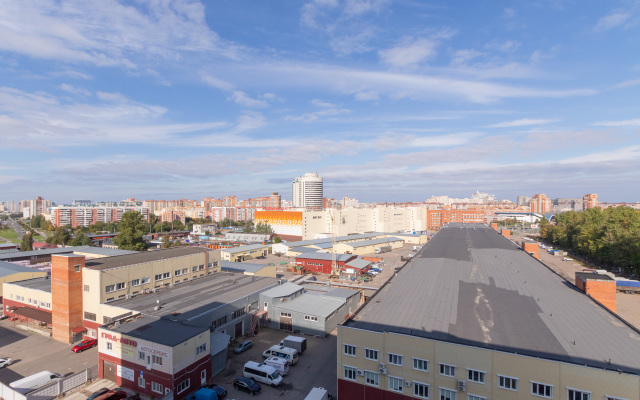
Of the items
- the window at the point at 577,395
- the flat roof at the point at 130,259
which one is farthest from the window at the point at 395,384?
the flat roof at the point at 130,259

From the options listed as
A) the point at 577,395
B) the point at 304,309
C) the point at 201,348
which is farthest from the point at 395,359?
the point at 304,309

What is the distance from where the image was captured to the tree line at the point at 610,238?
24.0m

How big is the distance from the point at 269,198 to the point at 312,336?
87.6 metres

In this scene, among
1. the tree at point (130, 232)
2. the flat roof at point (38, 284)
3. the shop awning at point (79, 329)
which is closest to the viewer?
the shop awning at point (79, 329)

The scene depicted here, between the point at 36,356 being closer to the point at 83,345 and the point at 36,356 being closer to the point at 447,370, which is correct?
the point at 83,345

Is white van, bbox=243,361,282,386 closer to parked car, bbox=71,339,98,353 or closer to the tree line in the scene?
parked car, bbox=71,339,98,353

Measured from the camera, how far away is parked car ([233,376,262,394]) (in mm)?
9122

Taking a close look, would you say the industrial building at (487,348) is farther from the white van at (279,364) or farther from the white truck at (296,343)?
the white truck at (296,343)

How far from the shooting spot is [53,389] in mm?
8828

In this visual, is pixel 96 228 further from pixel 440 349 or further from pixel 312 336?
pixel 440 349

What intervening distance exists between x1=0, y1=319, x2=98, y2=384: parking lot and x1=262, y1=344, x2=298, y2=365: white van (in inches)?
225

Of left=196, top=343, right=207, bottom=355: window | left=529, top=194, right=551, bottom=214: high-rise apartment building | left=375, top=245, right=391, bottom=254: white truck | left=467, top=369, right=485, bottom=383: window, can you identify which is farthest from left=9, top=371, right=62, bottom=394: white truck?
left=529, top=194, right=551, bottom=214: high-rise apartment building

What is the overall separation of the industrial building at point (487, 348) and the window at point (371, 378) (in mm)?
22

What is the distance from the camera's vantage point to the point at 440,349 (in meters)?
7.08
